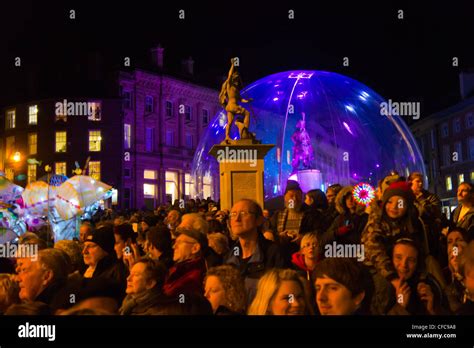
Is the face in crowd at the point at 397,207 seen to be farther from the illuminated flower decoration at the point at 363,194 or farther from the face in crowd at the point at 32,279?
the face in crowd at the point at 32,279

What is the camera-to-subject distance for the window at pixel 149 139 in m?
60.7

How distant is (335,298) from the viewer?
4.01 meters

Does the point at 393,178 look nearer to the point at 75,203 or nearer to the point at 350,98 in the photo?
the point at 75,203

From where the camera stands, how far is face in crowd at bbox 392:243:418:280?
16.0 ft

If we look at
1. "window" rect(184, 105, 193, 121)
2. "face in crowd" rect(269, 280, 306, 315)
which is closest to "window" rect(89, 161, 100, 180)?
"window" rect(184, 105, 193, 121)

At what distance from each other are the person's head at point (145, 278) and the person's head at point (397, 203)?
2447 millimetres

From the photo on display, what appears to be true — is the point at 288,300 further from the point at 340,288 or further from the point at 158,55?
the point at 158,55

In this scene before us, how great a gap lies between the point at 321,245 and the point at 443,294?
1.44 m

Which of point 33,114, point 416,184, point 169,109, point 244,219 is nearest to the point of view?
point 244,219

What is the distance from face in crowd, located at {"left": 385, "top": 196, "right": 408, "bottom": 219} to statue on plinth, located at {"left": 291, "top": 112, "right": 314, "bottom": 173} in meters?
17.8

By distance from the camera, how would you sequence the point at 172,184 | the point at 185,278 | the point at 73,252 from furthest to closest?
the point at 172,184
the point at 73,252
the point at 185,278

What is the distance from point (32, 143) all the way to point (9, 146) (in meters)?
3.31

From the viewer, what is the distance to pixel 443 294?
4852mm

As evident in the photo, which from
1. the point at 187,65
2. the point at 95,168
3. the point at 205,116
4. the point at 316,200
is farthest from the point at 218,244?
the point at 187,65
